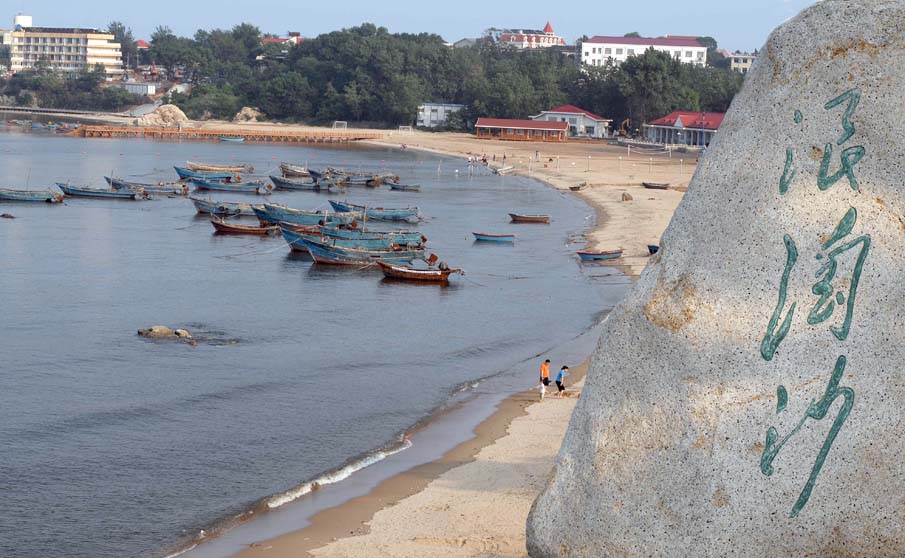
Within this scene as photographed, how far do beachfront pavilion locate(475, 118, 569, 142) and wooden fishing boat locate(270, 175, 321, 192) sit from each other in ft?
186

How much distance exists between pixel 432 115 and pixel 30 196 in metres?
98.5

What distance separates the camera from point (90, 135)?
162m

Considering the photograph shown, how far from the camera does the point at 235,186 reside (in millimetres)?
94625

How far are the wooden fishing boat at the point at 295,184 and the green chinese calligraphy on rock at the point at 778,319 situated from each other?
88280 mm

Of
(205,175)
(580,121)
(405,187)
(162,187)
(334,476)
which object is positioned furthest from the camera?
(580,121)

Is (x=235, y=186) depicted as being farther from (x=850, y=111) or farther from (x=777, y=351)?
(x=777, y=351)

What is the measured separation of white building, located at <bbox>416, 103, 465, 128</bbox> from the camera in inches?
6831

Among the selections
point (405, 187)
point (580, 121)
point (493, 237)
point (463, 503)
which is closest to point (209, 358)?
point (463, 503)

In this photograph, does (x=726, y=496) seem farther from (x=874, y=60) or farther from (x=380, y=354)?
(x=380, y=354)

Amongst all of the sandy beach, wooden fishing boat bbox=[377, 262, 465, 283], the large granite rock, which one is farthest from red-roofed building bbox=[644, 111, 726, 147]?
the large granite rock

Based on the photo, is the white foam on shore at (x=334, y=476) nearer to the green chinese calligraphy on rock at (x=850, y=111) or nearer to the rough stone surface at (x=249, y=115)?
the green chinese calligraphy on rock at (x=850, y=111)

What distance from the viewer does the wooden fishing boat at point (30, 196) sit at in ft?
266

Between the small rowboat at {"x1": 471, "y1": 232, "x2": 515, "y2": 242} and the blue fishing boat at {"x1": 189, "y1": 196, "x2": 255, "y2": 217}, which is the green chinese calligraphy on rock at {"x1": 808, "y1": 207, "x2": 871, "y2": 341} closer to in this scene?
the small rowboat at {"x1": 471, "y1": 232, "x2": 515, "y2": 242}

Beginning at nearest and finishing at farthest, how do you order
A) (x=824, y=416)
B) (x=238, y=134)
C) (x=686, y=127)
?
(x=824, y=416), (x=686, y=127), (x=238, y=134)
